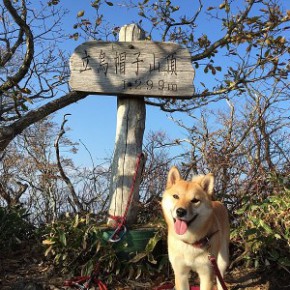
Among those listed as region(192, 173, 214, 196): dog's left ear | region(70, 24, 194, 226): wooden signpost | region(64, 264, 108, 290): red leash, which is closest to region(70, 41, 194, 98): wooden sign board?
region(70, 24, 194, 226): wooden signpost

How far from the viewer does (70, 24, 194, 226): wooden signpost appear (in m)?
4.26

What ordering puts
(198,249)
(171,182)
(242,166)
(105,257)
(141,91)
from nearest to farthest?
(198,249)
(171,182)
(105,257)
(141,91)
(242,166)

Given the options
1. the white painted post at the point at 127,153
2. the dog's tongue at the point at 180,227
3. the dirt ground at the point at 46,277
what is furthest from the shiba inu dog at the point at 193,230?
the white painted post at the point at 127,153

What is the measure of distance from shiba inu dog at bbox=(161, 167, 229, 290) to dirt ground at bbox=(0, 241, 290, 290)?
2.76 ft

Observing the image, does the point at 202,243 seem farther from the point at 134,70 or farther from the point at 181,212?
the point at 134,70

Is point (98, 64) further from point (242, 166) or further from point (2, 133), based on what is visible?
point (242, 166)

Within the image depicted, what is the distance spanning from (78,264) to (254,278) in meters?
1.94

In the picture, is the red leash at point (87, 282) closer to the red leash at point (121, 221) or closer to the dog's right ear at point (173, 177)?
the red leash at point (121, 221)

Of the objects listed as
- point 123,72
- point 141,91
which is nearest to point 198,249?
point 141,91

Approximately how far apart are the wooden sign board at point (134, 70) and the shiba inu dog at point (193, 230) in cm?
134

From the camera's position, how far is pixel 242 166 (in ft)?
16.6

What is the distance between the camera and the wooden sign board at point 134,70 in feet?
13.9

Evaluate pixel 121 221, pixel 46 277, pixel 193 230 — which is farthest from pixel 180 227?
pixel 46 277

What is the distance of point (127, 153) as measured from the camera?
4375mm
